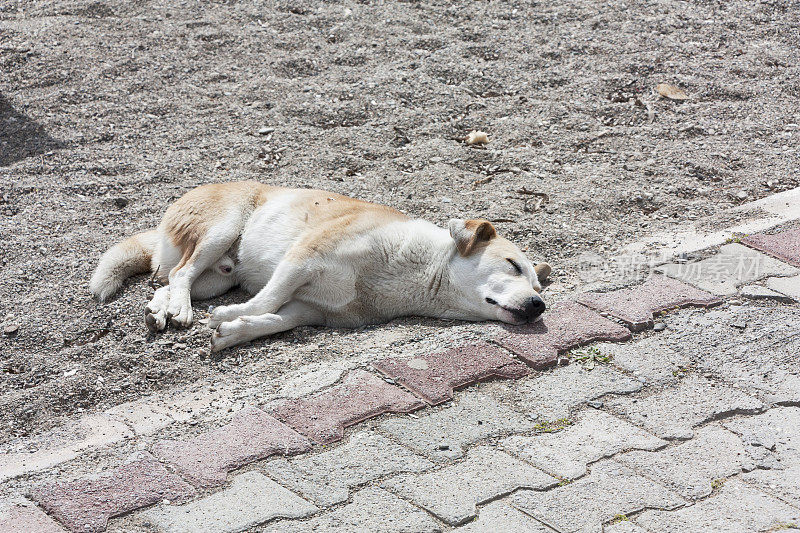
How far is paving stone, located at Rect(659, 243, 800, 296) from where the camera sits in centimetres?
439

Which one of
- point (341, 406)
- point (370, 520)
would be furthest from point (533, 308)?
point (370, 520)

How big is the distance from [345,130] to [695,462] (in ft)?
12.3

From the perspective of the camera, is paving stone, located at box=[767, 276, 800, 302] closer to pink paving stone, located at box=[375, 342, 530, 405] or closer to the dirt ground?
the dirt ground

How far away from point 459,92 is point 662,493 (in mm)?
4254

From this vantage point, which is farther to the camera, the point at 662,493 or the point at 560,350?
the point at 560,350

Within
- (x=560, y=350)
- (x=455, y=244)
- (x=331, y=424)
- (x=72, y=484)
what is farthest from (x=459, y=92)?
(x=72, y=484)

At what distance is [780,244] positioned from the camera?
470 centimetres

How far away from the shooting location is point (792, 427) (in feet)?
10.8

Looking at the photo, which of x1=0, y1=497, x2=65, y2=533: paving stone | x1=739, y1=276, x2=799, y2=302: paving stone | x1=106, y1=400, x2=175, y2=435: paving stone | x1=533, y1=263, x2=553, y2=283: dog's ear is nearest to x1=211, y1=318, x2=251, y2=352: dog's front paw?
x1=106, y1=400, x2=175, y2=435: paving stone

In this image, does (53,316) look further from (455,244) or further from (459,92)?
(459,92)

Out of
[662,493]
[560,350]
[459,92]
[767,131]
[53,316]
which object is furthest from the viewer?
[459,92]

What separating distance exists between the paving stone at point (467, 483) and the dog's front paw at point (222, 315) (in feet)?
4.84

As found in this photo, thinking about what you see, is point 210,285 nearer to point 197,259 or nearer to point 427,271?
point 197,259

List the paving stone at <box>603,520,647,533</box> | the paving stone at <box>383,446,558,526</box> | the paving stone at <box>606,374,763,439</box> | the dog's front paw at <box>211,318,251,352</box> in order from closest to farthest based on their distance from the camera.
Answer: the paving stone at <box>603,520,647,533</box>
the paving stone at <box>383,446,558,526</box>
the paving stone at <box>606,374,763,439</box>
the dog's front paw at <box>211,318,251,352</box>
